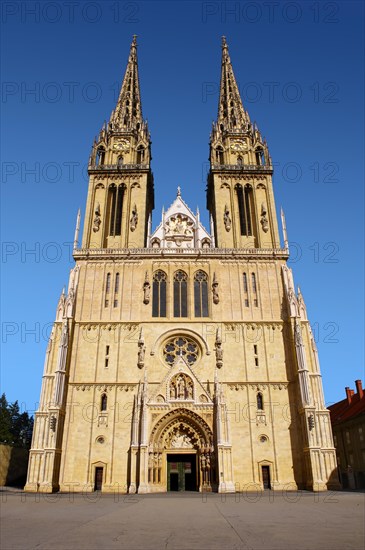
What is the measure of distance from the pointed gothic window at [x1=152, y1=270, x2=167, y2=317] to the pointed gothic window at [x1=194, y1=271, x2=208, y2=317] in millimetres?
2338

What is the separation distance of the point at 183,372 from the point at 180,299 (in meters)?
5.75

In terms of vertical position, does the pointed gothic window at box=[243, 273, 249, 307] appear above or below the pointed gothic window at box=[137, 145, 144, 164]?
below

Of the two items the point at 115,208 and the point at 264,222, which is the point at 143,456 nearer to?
the point at 115,208

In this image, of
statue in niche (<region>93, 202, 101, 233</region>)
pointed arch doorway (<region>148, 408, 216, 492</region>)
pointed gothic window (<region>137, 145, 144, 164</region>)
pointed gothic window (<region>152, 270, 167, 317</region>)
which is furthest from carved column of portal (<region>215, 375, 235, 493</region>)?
pointed gothic window (<region>137, 145, 144, 164</region>)

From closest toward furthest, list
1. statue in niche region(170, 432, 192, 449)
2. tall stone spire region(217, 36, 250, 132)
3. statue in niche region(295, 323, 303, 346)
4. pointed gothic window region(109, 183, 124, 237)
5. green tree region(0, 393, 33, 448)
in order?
1. statue in niche region(170, 432, 192, 449)
2. statue in niche region(295, 323, 303, 346)
3. pointed gothic window region(109, 183, 124, 237)
4. tall stone spire region(217, 36, 250, 132)
5. green tree region(0, 393, 33, 448)

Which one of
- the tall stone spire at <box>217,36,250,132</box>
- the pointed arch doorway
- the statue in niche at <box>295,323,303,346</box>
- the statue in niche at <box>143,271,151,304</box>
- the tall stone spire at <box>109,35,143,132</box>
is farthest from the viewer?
the tall stone spire at <box>217,36,250,132</box>

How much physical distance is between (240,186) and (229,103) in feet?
40.3

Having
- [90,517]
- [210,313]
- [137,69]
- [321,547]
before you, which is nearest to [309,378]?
[210,313]

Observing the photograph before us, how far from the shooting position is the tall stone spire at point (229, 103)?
40312 millimetres

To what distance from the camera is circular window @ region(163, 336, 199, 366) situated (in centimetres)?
2831

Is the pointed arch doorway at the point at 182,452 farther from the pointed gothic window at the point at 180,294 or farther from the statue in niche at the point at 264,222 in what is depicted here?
the statue in niche at the point at 264,222

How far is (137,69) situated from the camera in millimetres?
46500

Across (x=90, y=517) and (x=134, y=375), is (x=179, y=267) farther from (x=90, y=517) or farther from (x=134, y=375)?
(x=90, y=517)

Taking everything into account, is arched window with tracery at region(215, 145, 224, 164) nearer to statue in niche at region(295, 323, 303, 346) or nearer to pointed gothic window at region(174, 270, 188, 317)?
pointed gothic window at region(174, 270, 188, 317)
